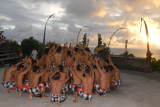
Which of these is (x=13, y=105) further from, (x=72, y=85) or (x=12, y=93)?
(x=72, y=85)

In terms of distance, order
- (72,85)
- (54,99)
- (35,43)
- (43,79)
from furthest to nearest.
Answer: (35,43), (43,79), (72,85), (54,99)

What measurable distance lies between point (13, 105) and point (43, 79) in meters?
1.83

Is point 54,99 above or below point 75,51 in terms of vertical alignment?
below

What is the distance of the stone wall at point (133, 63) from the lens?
41.0ft

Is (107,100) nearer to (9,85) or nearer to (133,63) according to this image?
(9,85)

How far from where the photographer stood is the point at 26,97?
233 inches

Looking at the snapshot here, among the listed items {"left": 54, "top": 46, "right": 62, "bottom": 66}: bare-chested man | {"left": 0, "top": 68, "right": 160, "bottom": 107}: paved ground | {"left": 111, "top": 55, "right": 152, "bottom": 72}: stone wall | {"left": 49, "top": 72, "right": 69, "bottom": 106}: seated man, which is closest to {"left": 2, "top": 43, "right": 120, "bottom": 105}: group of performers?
{"left": 49, "top": 72, "right": 69, "bottom": 106}: seated man

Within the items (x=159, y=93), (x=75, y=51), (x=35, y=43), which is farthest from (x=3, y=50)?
(x=35, y=43)

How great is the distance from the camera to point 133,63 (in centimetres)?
1338

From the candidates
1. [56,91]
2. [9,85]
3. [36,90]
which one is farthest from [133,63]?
[9,85]

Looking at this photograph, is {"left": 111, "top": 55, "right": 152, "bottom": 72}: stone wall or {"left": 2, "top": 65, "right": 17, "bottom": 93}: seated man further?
{"left": 111, "top": 55, "right": 152, "bottom": 72}: stone wall

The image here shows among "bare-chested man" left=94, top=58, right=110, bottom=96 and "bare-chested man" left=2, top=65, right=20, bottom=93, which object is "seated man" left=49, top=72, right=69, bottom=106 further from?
"bare-chested man" left=2, top=65, right=20, bottom=93

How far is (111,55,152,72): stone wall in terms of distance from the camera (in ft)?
41.0

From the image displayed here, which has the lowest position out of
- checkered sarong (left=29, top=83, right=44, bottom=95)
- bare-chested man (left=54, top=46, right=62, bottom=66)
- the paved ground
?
the paved ground
